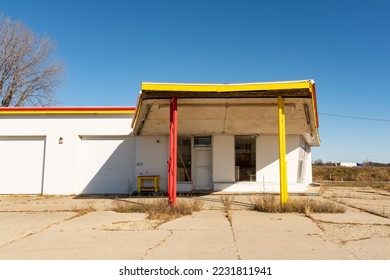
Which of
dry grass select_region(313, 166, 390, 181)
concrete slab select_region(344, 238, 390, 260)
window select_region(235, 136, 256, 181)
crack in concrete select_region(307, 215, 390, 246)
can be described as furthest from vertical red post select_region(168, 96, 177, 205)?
dry grass select_region(313, 166, 390, 181)

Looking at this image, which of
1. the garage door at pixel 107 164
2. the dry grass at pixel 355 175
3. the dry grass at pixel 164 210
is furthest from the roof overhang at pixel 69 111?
the dry grass at pixel 355 175

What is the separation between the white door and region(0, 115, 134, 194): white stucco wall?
3.75 m

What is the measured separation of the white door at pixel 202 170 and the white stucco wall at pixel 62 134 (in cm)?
375

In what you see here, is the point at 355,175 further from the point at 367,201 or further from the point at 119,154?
the point at 119,154

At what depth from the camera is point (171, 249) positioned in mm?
5172

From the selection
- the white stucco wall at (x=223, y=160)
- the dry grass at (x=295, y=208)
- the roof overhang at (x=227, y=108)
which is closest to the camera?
the dry grass at (x=295, y=208)

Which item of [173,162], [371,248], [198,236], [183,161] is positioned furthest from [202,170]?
[371,248]

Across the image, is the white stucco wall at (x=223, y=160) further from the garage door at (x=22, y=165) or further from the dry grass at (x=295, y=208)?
the garage door at (x=22, y=165)

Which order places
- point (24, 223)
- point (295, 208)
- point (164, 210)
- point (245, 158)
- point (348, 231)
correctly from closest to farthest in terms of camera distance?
point (348, 231) < point (24, 223) < point (164, 210) < point (295, 208) < point (245, 158)

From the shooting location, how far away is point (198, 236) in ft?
20.2

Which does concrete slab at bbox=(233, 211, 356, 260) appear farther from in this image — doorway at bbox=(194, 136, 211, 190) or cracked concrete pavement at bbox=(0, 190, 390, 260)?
doorway at bbox=(194, 136, 211, 190)

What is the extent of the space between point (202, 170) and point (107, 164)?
15.9 ft

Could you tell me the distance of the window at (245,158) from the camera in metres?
16.3

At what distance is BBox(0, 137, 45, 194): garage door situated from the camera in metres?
16.7
